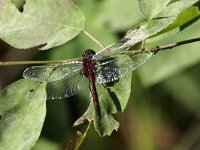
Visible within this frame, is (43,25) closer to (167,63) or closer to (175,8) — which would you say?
(175,8)

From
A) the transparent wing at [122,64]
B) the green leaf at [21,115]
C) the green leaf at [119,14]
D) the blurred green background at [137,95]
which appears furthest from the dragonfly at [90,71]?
the green leaf at [119,14]

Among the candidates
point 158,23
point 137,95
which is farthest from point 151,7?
point 137,95

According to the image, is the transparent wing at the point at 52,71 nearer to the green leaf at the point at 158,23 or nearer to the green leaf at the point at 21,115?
the green leaf at the point at 21,115

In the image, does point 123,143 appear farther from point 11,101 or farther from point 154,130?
A: point 11,101

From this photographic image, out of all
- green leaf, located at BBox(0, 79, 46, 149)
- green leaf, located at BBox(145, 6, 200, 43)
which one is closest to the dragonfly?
green leaf, located at BBox(0, 79, 46, 149)

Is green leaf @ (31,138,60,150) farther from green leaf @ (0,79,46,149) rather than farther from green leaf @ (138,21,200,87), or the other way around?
green leaf @ (0,79,46,149)

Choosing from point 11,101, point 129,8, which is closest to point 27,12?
point 11,101
